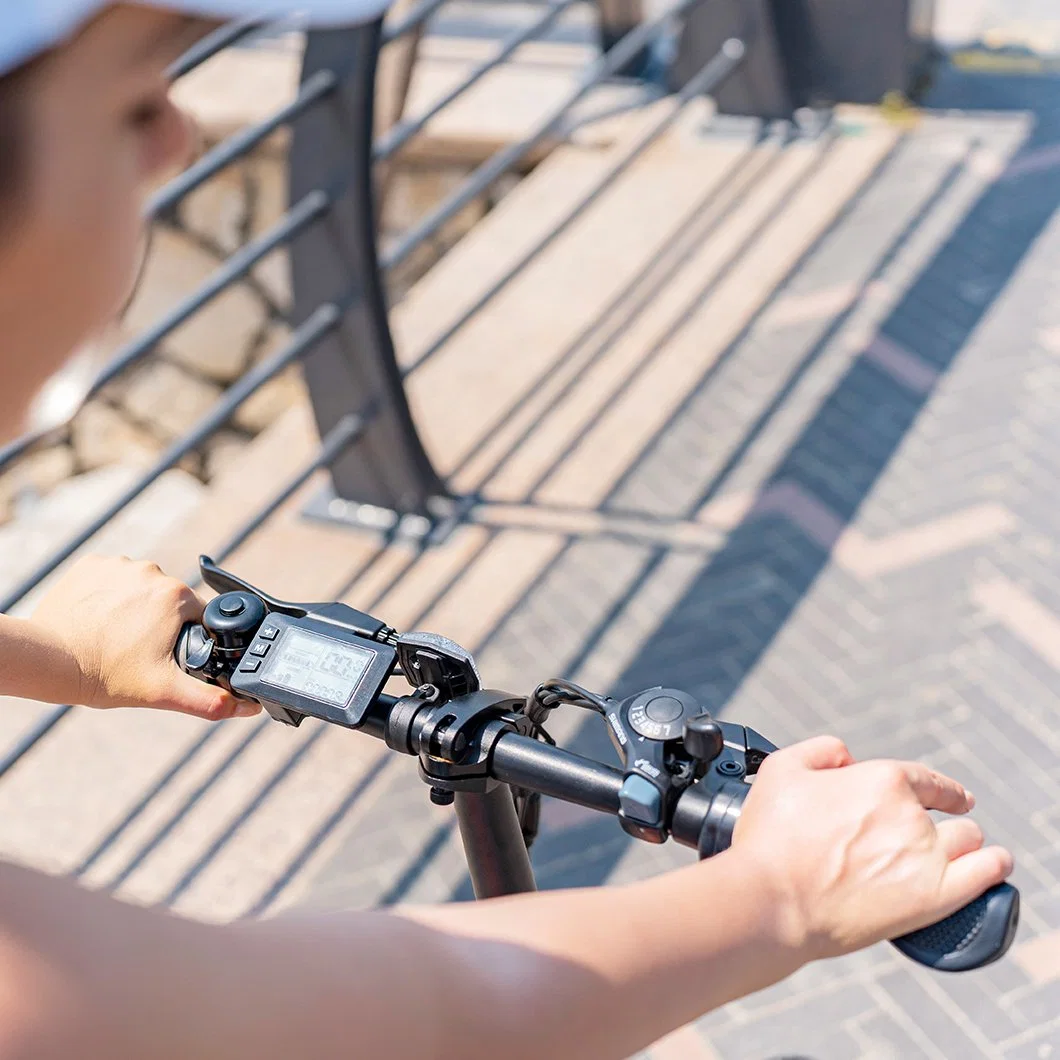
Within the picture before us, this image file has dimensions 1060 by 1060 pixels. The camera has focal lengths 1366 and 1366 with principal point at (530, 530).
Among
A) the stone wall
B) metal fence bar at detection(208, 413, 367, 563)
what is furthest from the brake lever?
the stone wall

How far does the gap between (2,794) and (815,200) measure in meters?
3.70

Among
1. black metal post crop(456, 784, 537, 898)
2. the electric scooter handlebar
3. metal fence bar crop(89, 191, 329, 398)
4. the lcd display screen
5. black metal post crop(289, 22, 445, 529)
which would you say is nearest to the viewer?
the electric scooter handlebar

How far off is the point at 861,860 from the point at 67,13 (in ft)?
2.52

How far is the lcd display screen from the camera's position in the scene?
1.30 meters

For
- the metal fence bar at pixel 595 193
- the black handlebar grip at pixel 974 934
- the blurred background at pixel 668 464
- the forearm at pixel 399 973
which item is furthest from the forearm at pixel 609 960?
the metal fence bar at pixel 595 193

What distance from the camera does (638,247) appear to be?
5.23 meters

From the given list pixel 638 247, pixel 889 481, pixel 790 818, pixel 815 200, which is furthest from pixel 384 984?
pixel 815 200

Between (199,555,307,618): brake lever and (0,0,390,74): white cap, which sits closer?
(0,0,390,74): white cap

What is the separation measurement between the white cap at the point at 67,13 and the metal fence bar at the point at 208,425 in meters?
2.30

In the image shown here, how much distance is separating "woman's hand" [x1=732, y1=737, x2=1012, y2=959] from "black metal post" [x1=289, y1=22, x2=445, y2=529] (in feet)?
8.76

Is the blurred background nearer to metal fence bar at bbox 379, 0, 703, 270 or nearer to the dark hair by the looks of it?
metal fence bar at bbox 379, 0, 703, 270

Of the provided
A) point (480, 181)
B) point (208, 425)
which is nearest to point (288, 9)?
point (208, 425)

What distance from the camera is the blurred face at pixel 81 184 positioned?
2.21 feet

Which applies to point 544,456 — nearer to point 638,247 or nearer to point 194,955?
point 638,247
